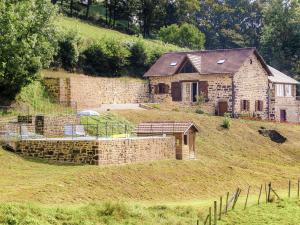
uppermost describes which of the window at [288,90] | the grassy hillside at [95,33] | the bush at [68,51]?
the grassy hillside at [95,33]

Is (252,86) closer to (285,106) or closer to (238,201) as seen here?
(285,106)

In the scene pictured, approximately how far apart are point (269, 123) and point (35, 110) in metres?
22.0

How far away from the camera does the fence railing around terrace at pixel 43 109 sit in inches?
1610

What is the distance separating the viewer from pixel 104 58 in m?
61.8

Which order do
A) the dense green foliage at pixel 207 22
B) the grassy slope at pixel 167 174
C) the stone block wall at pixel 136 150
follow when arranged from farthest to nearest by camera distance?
the dense green foliage at pixel 207 22, the stone block wall at pixel 136 150, the grassy slope at pixel 167 174

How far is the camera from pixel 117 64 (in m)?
62.7

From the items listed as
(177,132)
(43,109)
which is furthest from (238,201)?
(43,109)

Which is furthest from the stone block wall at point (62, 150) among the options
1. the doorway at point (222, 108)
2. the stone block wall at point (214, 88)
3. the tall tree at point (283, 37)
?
the tall tree at point (283, 37)

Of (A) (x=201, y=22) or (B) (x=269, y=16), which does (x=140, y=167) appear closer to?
(B) (x=269, y=16)

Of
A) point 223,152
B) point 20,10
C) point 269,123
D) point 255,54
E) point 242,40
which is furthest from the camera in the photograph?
point 242,40

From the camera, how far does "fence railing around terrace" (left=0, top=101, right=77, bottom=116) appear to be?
40.9 metres

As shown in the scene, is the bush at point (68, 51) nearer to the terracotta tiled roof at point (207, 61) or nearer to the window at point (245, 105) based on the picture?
the terracotta tiled roof at point (207, 61)

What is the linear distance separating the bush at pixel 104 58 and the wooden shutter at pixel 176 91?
223 inches

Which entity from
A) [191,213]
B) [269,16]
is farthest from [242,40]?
[191,213]
